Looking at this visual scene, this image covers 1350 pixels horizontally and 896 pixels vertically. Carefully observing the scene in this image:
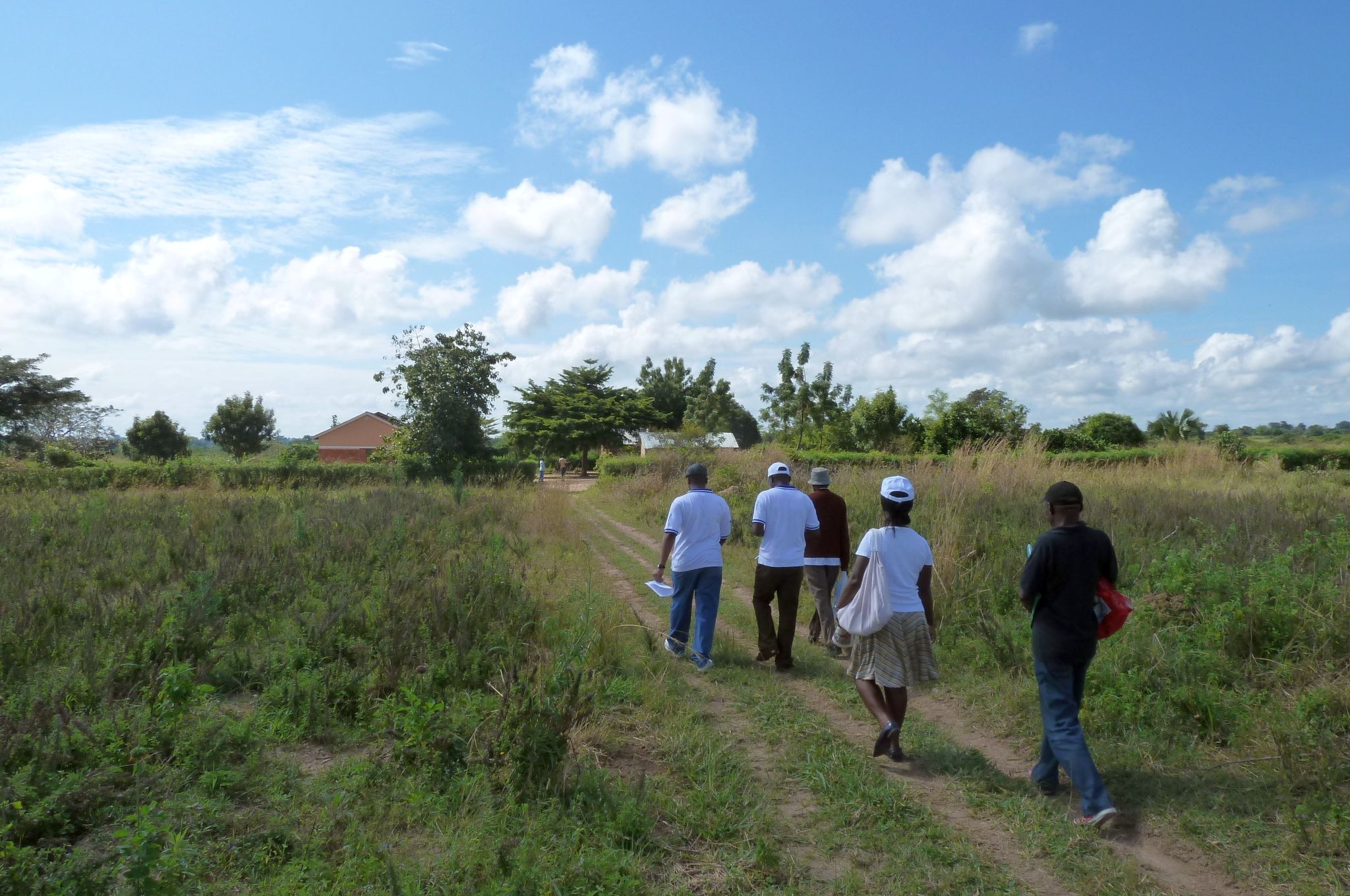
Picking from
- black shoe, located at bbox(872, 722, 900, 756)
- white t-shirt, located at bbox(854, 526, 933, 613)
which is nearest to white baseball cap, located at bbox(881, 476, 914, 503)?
white t-shirt, located at bbox(854, 526, 933, 613)

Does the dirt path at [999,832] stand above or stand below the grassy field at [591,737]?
below

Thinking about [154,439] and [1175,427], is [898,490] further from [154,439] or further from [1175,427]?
[154,439]

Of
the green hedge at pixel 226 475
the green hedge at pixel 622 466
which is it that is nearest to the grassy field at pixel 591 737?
the green hedge at pixel 226 475

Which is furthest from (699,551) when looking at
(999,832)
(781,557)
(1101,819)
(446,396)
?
(446,396)

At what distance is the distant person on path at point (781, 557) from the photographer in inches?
290

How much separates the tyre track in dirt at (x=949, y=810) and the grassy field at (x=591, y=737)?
22 mm

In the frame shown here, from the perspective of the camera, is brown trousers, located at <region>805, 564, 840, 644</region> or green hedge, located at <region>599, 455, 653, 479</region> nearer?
brown trousers, located at <region>805, 564, 840, 644</region>

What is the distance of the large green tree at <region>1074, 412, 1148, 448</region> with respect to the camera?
41.2 metres

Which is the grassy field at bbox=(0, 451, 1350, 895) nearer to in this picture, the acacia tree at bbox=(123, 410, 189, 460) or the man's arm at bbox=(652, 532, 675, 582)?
the man's arm at bbox=(652, 532, 675, 582)

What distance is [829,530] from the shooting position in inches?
312

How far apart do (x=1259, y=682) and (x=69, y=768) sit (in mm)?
7658

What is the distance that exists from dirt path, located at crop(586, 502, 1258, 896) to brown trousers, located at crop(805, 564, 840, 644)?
1.15 meters

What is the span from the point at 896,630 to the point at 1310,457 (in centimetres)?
3516

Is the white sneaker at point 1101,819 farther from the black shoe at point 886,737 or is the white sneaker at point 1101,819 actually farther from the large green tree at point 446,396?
the large green tree at point 446,396
